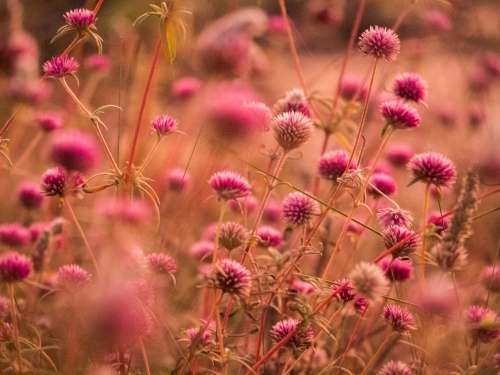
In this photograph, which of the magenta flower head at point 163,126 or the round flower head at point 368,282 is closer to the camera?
the round flower head at point 368,282

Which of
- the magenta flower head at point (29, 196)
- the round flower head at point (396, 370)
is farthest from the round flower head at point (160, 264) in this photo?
the magenta flower head at point (29, 196)

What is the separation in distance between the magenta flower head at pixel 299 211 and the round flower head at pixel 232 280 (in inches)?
7.7

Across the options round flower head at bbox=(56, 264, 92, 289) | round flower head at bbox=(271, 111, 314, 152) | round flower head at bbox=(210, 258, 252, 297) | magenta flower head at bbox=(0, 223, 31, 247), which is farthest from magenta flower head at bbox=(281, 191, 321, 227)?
magenta flower head at bbox=(0, 223, 31, 247)

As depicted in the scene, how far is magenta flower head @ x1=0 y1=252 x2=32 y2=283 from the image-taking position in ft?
2.47

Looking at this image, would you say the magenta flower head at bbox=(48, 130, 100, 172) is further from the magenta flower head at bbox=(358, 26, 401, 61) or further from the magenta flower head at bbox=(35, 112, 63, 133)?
the magenta flower head at bbox=(35, 112, 63, 133)

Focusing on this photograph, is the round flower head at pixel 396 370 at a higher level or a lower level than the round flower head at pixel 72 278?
higher

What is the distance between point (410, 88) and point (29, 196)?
77cm

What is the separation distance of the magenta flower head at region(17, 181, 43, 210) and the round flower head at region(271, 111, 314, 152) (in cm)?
58

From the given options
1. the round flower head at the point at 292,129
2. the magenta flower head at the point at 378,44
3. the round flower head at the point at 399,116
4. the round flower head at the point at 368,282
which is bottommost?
the round flower head at the point at 368,282

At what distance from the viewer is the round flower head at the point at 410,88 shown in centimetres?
91

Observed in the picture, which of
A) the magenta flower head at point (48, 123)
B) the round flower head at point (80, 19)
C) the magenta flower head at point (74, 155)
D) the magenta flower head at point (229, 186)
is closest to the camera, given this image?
the magenta flower head at point (74, 155)

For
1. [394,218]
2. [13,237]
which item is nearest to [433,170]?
[394,218]

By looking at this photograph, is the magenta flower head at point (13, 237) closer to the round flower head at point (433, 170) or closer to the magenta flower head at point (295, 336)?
the magenta flower head at point (295, 336)

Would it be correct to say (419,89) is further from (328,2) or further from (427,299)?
(328,2)
